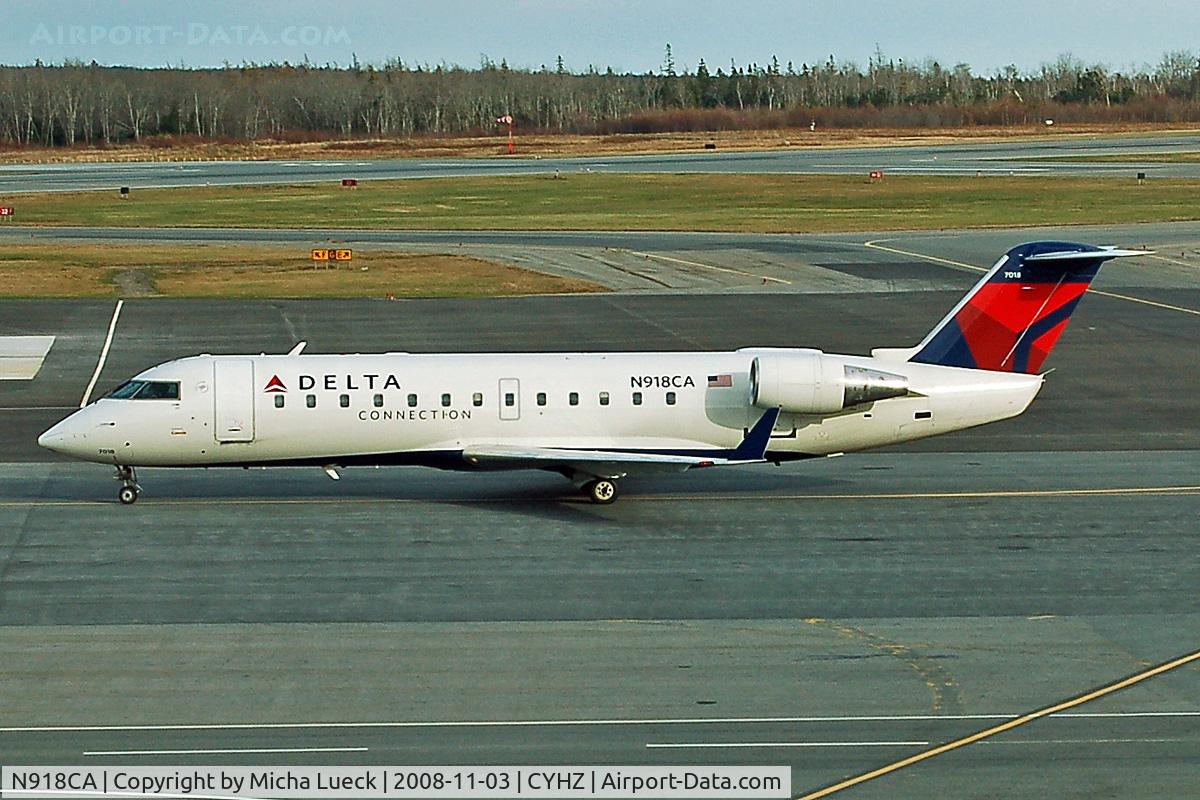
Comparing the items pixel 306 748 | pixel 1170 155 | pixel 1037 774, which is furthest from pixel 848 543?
pixel 1170 155

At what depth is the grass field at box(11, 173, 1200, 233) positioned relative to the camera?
3602 inches

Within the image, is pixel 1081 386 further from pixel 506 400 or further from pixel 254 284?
pixel 254 284

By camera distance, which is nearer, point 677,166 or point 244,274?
point 244,274

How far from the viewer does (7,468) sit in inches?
1372

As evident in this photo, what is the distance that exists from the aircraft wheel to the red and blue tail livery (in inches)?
273

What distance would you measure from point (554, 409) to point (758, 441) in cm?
416

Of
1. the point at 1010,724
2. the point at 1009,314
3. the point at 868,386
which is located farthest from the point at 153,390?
the point at 1010,724

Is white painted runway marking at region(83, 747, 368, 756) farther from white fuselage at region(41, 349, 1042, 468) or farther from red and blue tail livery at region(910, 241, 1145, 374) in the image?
red and blue tail livery at region(910, 241, 1145, 374)

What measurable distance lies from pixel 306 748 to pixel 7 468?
62.4ft

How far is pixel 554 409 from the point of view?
31.0 m

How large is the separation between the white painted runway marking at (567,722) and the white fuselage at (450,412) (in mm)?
11686

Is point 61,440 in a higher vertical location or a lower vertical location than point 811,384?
lower

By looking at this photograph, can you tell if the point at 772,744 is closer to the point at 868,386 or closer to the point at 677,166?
the point at 868,386

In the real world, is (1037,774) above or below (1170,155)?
below
